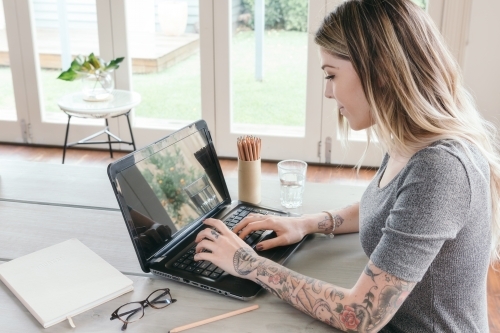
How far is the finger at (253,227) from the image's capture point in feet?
4.32

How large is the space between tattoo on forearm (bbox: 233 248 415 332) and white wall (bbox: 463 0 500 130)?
8.30 ft

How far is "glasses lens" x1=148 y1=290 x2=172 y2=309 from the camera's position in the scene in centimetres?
111

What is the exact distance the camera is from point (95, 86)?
334 centimetres

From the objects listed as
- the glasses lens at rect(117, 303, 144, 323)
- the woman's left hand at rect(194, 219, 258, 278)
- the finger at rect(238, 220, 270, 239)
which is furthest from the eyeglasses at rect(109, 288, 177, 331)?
the finger at rect(238, 220, 270, 239)

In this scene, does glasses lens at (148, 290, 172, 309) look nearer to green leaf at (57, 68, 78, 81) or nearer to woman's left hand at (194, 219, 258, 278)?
woman's left hand at (194, 219, 258, 278)

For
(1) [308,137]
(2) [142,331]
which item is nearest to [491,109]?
(1) [308,137]

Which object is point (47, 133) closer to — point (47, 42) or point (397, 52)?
point (47, 42)

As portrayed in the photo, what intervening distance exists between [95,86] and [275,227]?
229 cm

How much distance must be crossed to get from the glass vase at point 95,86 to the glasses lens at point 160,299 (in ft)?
7.51

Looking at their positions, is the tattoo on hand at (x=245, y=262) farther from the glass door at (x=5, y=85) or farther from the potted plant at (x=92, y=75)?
the glass door at (x=5, y=85)

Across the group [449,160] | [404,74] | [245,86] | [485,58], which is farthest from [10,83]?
[449,160]

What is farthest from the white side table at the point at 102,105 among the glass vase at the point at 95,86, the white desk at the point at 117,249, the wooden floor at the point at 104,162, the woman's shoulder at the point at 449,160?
the woman's shoulder at the point at 449,160

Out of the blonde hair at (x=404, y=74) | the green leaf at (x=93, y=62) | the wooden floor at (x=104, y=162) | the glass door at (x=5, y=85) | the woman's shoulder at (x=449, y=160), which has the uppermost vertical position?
the blonde hair at (x=404, y=74)

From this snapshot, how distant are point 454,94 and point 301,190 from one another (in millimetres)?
571
